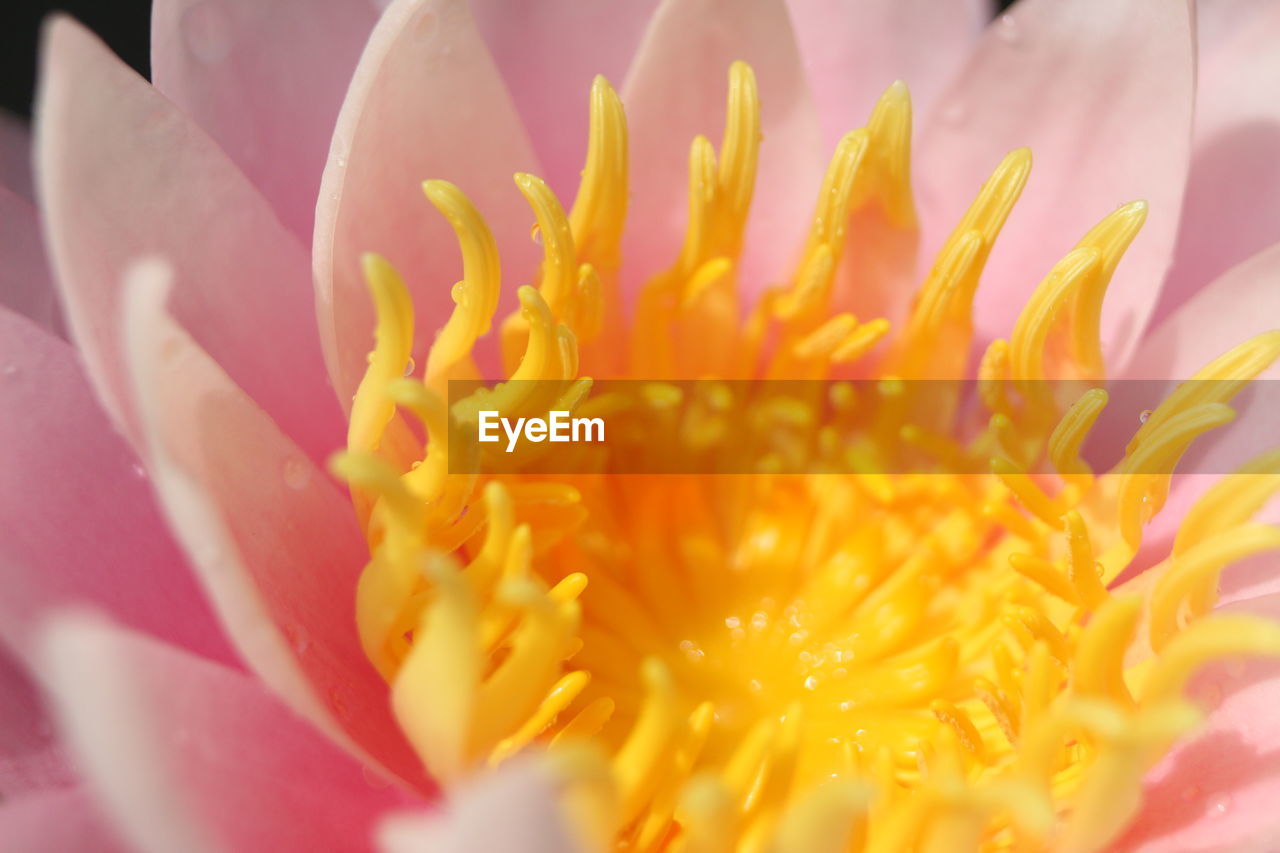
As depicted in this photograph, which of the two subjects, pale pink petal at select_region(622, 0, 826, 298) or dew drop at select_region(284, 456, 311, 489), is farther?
pale pink petal at select_region(622, 0, 826, 298)

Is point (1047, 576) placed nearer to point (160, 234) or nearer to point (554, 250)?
point (554, 250)

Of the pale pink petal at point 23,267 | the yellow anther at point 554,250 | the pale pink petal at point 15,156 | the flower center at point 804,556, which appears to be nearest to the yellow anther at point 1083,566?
the flower center at point 804,556

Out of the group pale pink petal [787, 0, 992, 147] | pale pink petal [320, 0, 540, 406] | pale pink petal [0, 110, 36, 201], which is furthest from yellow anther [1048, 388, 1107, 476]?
pale pink petal [0, 110, 36, 201]

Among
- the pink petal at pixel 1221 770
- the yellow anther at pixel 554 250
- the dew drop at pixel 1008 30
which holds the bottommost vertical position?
the pink petal at pixel 1221 770

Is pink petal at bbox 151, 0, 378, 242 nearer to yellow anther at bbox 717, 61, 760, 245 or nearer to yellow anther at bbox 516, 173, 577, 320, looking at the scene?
yellow anther at bbox 516, 173, 577, 320

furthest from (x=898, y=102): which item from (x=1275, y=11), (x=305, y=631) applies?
(x=305, y=631)

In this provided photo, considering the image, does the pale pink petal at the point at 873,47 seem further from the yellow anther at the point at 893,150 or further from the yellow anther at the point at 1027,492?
the yellow anther at the point at 1027,492
